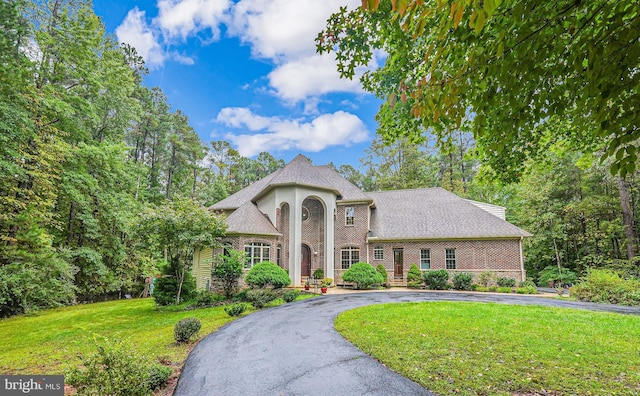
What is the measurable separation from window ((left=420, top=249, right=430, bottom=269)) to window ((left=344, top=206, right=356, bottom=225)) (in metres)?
5.21

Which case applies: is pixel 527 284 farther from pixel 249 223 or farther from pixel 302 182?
pixel 249 223

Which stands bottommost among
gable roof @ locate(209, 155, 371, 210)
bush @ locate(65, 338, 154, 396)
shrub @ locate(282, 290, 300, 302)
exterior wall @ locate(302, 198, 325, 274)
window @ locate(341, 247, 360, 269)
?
shrub @ locate(282, 290, 300, 302)

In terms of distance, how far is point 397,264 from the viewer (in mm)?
21688

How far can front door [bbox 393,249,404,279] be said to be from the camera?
70.1 feet

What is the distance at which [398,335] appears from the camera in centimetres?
736

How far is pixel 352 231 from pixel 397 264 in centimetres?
399

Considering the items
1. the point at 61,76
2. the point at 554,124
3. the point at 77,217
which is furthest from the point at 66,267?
the point at 554,124

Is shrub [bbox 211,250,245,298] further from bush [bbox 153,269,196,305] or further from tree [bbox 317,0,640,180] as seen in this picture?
tree [bbox 317,0,640,180]

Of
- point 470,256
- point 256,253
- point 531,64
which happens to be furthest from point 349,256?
point 531,64

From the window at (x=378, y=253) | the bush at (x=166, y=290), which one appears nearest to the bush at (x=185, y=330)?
the bush at (x=166, y=290)

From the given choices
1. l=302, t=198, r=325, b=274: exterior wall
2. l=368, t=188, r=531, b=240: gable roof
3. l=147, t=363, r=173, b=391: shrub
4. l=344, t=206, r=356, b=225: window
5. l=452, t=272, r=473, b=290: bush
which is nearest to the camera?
l=147, t=363, r=173, b=391: shrub

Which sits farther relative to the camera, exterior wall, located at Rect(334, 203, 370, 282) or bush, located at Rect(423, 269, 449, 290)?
exterior wall, located at Rect(334, 203, 370, 282)

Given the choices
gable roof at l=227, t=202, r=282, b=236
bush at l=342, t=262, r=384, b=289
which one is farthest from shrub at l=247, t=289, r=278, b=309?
bush at l=342, t=262, r=384, b=289

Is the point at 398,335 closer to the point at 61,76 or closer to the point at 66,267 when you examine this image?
the point at 66,267
